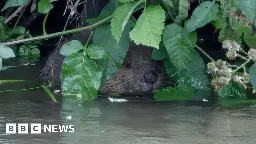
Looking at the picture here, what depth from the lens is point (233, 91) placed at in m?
4.02

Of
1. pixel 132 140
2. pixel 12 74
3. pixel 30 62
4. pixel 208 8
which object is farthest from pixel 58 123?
pixel 30 62

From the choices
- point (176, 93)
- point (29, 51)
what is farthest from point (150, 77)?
point (29, 51)

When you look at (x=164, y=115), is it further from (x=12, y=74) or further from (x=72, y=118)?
(x=12, y=74)

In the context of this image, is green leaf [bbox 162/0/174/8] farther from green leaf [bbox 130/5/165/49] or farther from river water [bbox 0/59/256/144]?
river water [bbox 0/59/256/144]

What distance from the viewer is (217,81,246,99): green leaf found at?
400 centimetres

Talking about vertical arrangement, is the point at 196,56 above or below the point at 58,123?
above

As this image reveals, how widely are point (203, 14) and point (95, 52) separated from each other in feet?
2.04

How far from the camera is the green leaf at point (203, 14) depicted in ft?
12.1

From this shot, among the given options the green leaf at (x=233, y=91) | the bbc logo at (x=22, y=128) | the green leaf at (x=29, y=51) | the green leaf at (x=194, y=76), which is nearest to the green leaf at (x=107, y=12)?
the green leaf at (x=194, y=76)

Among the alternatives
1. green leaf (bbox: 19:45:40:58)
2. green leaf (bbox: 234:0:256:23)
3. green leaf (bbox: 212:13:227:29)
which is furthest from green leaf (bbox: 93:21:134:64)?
green leaf (bbox: 19:45:40:58)

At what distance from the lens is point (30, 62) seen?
545cm

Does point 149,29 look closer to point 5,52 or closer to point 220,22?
point 220,22

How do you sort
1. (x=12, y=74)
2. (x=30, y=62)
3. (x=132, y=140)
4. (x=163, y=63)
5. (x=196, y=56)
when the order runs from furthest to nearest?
(x=30, y=62)
(x=12, y=74)
(x=163, y=63)
(x=196, y=56)
(x=132, y=140)

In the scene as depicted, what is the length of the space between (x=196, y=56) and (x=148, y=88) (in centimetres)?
38
